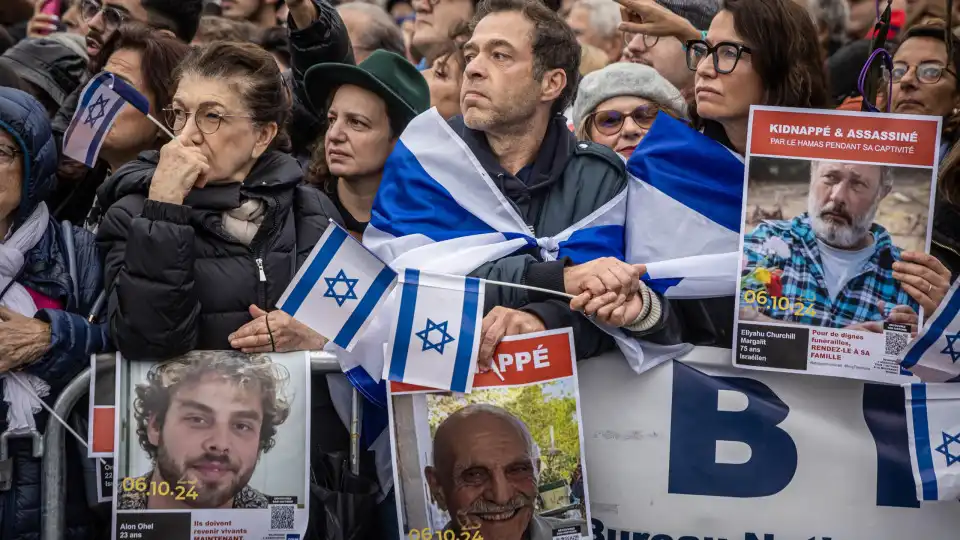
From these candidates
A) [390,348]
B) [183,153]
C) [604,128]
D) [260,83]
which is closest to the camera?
[390,348]

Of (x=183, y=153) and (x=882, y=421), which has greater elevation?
(x=183, y=153)

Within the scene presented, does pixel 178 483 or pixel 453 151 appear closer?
pixel 178 483

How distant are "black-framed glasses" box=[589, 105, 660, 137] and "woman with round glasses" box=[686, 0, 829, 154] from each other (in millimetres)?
1034

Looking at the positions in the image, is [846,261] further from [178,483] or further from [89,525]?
[89,525]

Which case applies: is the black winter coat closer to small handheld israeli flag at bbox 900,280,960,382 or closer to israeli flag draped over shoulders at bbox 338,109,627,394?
israeli flag draped over shoulders at bbox 338,109,627,394

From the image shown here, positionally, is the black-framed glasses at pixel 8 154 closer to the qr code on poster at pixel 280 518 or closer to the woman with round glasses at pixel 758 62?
the qr code on poster at pixel 280 518

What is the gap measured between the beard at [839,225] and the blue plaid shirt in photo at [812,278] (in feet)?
0.09

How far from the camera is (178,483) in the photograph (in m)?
4.68

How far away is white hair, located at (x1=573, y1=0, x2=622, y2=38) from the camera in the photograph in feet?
26.2

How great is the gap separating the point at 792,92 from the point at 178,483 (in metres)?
2.52

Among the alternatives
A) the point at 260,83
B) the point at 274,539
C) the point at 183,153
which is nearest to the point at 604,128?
the point at 260,83

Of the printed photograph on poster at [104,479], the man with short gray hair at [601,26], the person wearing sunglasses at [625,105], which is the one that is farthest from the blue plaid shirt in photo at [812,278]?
the man with short gray hair at [601,26]

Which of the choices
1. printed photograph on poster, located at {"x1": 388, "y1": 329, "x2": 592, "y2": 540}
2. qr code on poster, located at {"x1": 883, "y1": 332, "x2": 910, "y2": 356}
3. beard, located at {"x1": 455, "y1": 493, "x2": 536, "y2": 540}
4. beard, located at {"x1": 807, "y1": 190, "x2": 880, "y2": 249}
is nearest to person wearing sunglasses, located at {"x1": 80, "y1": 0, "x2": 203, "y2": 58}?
printed photograph on poster, located at {"x1": 388, "y1": 329, "x2": 592, "y2": 540}

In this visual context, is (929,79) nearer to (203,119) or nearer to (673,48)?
(673,48)
